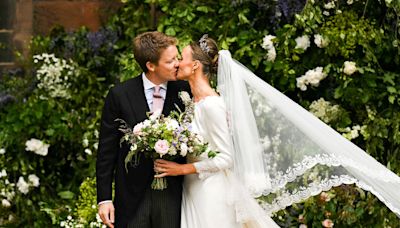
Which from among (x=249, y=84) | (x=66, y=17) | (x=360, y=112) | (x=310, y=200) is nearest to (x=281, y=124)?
(x=249, y=84)

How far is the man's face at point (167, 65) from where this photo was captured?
17.5 feet

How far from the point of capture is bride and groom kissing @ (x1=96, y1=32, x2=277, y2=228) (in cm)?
522

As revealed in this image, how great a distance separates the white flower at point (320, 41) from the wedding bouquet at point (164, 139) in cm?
202

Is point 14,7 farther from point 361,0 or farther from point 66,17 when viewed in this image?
point 361,0

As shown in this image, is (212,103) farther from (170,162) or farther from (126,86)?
(126,86)

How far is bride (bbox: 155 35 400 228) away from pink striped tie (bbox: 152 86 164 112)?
0.17 m

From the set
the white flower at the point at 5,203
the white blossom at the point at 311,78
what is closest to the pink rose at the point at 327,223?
the white blossom at the point at 311,78

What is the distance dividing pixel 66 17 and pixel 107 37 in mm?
478

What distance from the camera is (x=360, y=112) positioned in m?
7.04

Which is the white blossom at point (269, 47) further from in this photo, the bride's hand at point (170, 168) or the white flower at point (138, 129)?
the white flower at point (138, 129)

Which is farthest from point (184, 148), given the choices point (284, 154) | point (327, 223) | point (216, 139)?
point (327, 223)

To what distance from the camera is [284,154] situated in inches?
209

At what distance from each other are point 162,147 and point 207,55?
64 centimetres

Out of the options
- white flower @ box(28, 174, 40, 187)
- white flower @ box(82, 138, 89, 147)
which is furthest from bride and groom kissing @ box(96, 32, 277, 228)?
white flower @ box(28, 174, 40, 187)
